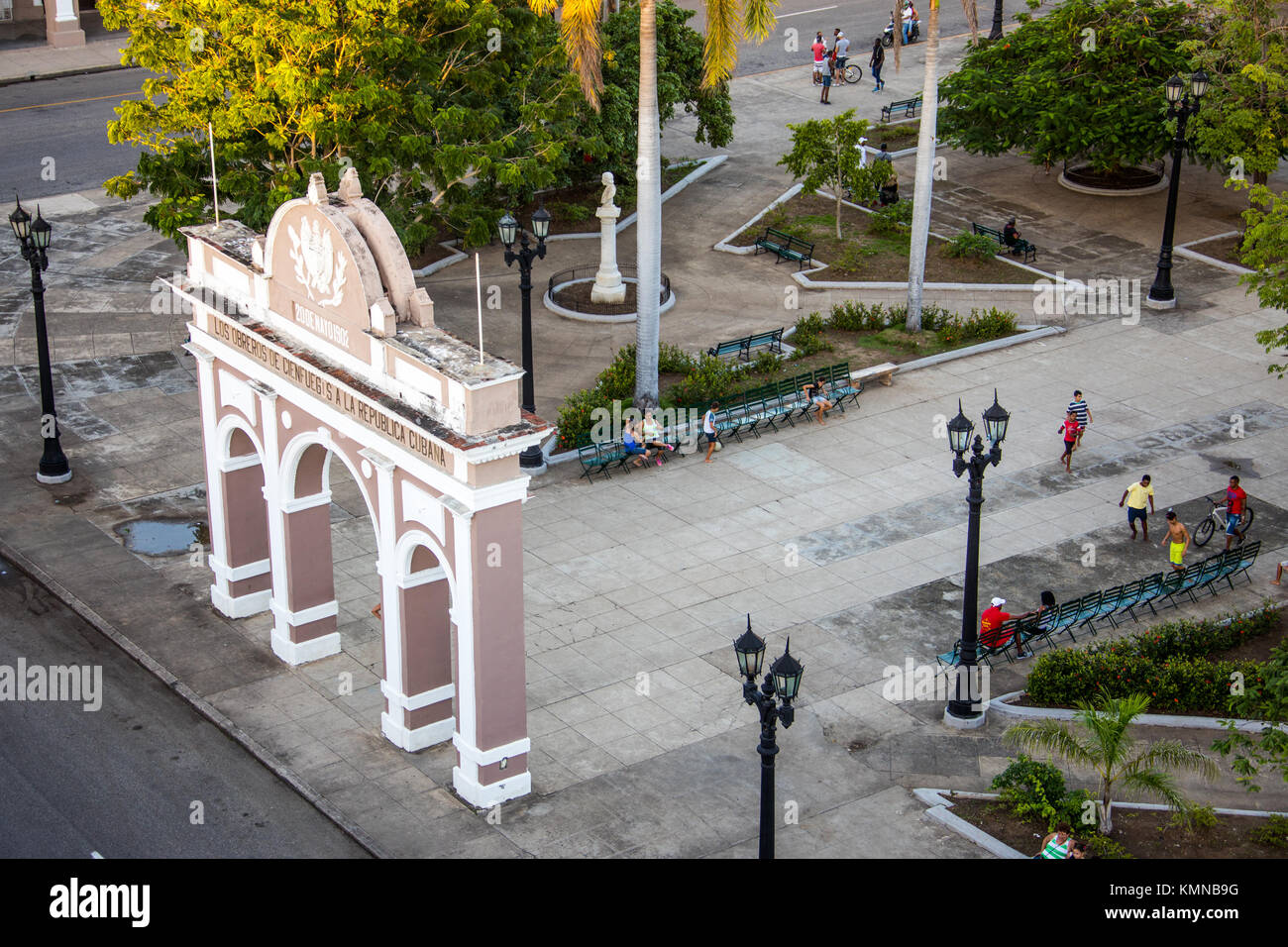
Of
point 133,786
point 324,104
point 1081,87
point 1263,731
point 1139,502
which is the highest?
point 324,104

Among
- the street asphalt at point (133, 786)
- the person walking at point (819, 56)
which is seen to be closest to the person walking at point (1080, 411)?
the street asphalt at point (133, 786)

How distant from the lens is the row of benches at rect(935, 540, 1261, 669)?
28.0m

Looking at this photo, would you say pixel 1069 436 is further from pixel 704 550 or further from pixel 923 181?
pixel 923 181

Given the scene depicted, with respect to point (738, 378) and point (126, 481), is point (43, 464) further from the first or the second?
point (738, 378)

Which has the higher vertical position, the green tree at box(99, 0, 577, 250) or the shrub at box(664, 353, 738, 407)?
the green tree at box(99, 0, 577, 250)

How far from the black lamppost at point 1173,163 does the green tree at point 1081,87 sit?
4.85 ft

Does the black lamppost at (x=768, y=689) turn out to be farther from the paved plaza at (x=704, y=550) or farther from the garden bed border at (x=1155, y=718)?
the garden bed border at (x=1155, y=718)

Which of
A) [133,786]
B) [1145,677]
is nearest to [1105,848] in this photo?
[1145,677]

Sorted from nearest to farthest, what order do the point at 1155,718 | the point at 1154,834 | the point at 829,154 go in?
1. the point at 1154,834
2. the point at 1155,718
3. the point at 829,154

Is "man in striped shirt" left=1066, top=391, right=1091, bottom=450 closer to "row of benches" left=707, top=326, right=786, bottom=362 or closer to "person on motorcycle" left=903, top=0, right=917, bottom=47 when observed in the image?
"row of benches" left=707, top=326, right=786, bottom=362

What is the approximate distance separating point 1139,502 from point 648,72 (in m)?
12.5

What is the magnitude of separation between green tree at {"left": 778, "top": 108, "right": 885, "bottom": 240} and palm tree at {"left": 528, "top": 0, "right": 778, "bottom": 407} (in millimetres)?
9097

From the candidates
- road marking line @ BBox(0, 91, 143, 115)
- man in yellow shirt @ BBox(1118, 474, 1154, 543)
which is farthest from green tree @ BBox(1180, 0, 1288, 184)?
road marking line @ BBox(0, 91, 143, 115)

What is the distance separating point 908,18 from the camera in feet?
201
